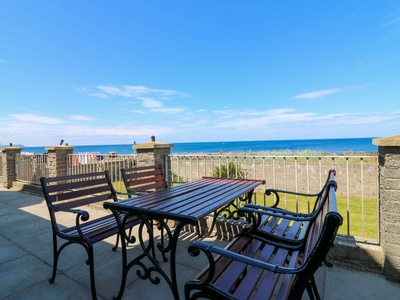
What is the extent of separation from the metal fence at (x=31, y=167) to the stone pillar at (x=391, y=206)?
7534mm

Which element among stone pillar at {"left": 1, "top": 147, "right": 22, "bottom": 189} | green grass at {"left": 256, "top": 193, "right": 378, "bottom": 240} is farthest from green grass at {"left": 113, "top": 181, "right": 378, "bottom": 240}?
stone pillar at {"left": 1, "top": 147, "right": 22, "bottom": 189}

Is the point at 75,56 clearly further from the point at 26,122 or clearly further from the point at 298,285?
the point at 26,122

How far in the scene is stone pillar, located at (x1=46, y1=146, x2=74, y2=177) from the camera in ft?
18.4

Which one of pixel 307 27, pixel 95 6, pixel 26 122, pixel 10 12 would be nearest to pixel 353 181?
pixel 307 27

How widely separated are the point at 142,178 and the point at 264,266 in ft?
8.24

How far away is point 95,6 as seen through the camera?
6.02m

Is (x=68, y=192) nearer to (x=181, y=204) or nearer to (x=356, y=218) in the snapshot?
(x=181, y=204)

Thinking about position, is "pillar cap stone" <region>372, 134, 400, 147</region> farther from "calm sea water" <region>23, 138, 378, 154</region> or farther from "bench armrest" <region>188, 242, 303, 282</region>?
"calm sea water" <region>23, 138, 378, 154</region>

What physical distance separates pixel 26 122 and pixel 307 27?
25.1 metres

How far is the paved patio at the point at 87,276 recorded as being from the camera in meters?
1.90

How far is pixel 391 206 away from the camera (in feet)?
6.60

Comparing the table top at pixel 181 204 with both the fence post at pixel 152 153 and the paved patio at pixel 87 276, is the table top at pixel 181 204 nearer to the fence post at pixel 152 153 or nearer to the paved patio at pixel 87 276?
A: the paved patio at pixel 87 276

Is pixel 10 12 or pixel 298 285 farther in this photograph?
pixel 10 12

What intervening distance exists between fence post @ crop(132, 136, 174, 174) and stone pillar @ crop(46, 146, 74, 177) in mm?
3033
